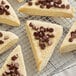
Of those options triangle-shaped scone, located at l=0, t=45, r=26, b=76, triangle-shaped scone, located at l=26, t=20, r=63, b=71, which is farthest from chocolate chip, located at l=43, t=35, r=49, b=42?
triangle-shaped scone, located at l=0, t=45, r=26, b=76

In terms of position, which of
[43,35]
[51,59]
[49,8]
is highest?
[49,8]

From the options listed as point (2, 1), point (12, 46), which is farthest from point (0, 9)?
point (12, 46)

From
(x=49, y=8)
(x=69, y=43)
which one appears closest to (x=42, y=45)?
(x=69, y=43)

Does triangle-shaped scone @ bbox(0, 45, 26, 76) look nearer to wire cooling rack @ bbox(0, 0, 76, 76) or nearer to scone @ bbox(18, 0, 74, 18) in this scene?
wire cooling rack @ bbox(0, 0, 76, 76)

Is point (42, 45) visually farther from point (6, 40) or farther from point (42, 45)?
point (6, 40)

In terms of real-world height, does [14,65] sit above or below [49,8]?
below
